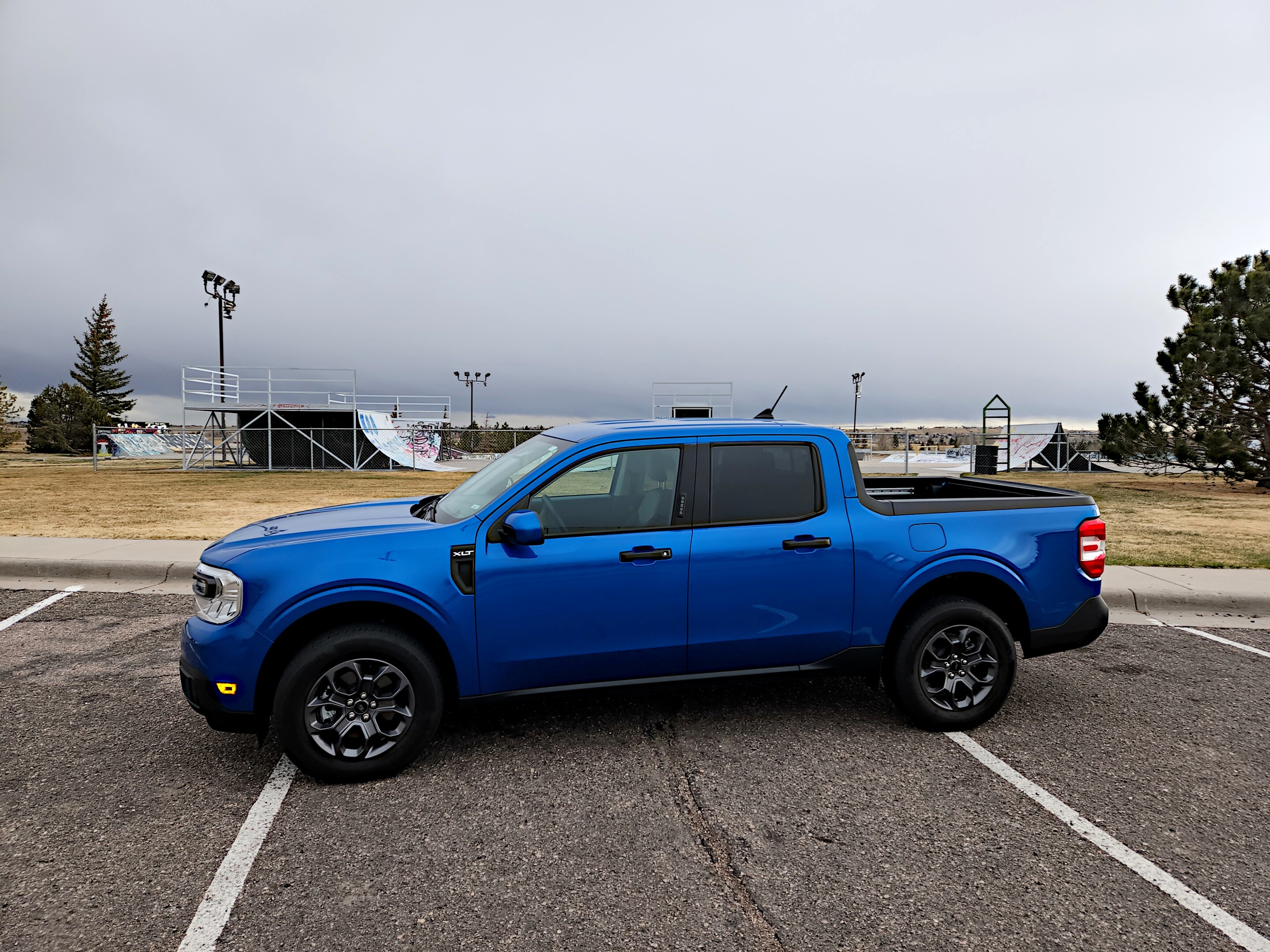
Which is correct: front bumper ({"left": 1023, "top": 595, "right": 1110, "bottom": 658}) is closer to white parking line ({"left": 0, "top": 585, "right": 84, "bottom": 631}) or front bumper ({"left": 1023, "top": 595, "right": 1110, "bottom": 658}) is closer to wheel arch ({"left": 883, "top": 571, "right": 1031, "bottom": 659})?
wheel arch ({"left": 883, "top": 571, "right": 1031, "bottom": 659})

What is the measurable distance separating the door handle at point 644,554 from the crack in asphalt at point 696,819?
3.41 feet

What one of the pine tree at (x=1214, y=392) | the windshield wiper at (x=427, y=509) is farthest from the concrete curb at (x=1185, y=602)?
the pine tree at (x=1214, y=392)

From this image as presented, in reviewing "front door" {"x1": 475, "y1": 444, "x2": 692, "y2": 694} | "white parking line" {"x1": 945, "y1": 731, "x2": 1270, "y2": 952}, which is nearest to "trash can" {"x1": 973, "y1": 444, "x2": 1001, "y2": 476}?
"white parking line" {"x1": 945, "y1": 731, "x2": 1270, "y2": 952}

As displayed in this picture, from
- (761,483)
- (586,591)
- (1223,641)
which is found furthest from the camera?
(1223,641)

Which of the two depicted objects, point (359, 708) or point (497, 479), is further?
point (497, 479)

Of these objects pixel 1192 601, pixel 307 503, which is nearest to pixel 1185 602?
pixel 1192 601

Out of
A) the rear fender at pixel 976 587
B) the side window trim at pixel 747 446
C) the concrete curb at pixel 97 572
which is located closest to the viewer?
the side window trim at pixel 747 446

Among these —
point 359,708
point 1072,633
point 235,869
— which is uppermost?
point 1072,633

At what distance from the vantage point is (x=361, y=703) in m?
3.48

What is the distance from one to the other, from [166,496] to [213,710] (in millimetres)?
16950

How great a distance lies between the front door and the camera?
357 cm

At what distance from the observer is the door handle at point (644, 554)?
3.68 meters

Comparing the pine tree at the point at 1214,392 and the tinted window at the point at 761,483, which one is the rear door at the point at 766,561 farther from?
the pine tree at the point at 1214,392

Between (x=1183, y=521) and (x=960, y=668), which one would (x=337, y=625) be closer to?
(x=960, y=668)
